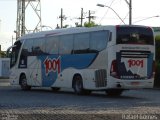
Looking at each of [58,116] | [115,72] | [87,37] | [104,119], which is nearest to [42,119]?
[58,116]

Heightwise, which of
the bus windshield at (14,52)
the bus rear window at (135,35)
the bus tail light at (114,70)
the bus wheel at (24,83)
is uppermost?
the bus rear window at (135,35)

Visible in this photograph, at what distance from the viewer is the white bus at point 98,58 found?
84.4 ft

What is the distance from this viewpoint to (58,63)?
97.4 ft

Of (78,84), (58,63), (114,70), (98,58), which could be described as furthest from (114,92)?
(58,63)

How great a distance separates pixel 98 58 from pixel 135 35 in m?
2.13

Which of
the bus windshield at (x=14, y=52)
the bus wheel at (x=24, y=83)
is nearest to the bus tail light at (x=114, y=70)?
the bus wheel at (x=24, y=83)

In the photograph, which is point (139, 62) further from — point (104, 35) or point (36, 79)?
point (36, 79)

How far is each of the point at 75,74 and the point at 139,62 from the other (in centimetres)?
394

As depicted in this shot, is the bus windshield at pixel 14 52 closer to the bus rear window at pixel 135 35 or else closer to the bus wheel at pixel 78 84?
the bus wheel at pixel 78 84

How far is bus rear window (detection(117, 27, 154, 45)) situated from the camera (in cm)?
2575

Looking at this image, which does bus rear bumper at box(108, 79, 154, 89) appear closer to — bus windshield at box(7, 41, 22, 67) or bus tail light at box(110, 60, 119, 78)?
bus tail light at box(110, 60, 119, 78)
